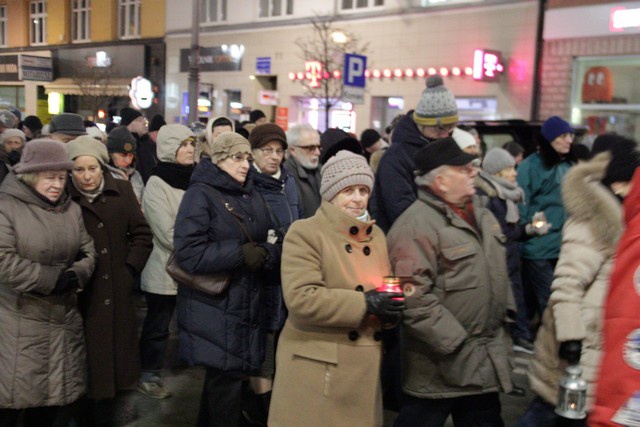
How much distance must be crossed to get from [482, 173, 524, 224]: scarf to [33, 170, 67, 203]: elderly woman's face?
3.86m

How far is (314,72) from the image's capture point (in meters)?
23.7

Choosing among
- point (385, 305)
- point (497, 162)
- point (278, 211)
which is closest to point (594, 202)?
point (385, 305)

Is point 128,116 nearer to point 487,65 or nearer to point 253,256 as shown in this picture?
point 253,256

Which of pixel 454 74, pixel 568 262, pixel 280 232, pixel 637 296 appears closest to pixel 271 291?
pixel 280 232

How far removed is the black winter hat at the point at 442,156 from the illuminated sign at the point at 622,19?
46.7ft

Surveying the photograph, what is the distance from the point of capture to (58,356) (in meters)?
4.11

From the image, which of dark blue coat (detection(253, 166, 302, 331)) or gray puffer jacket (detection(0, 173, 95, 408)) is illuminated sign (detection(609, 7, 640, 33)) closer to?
dark blue coat (detection(253, 166, 302, 331))

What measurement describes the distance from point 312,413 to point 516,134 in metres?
8.51

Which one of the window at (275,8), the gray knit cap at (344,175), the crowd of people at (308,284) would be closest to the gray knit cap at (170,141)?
the crowd of people at (308,284)

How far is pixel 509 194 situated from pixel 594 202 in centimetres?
312

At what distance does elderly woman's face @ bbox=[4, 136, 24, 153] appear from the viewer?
312 inches

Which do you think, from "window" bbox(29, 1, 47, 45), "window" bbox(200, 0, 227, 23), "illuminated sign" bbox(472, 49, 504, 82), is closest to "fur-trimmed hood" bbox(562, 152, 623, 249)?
"illuminated sign" bbox(472, 49, 504, 82)

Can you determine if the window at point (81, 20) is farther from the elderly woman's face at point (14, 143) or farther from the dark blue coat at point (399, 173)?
the dark blue coat at point (399, 173)

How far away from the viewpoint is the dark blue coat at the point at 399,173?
Result: 489 cm
